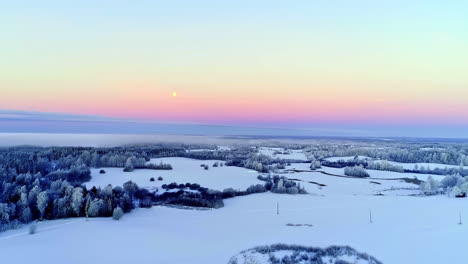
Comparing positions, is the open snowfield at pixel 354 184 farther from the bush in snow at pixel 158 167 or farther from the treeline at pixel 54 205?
the treeline at pixel 54 205

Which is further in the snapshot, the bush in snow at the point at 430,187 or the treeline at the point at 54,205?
the bush in snow at the point at 430,187

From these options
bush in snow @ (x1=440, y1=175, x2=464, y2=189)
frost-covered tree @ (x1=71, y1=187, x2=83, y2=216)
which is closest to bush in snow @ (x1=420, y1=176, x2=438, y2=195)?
bush in snow @ (x1=440, y1=175, x2=464, y2=189)

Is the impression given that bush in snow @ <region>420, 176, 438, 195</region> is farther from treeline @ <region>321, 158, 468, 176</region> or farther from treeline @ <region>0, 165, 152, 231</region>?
treeline @ <region>0, 165, 152, 231</region>

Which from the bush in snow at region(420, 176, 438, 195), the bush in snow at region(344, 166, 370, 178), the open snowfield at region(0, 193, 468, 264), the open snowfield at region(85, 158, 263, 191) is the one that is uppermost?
the open snowfield at region(0, 193, 468, 264)

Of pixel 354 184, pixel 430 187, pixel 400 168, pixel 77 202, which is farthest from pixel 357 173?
pixel 77 202

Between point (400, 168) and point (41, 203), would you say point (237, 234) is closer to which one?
point (41, 203)

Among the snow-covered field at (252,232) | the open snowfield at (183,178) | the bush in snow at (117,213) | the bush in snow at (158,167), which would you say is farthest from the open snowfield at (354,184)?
the bush in snow at (117,213)

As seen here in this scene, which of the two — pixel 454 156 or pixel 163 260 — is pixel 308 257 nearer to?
pixel 163 260

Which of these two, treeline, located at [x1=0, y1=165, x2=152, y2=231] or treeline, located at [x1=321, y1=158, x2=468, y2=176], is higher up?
treeline, located at [x1=0, y1=165, x2=152, y2=231]

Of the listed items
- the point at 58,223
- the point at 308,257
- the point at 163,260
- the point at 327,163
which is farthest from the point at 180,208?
the point at 327,163
